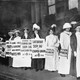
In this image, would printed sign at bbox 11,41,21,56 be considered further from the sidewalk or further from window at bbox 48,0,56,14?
window at bbox 48,0,56,14

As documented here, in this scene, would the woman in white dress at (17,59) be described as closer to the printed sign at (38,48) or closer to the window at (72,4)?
the printed sign at (38,48)

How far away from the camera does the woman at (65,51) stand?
4273 millimetres

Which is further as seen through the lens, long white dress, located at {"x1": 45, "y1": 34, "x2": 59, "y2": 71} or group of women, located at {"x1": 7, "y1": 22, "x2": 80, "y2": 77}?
long white dress, located at {"x1": 45, "y1": 34, "x2": 59, "y2": 71}

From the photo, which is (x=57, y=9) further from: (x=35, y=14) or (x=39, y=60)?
(x=39, y=60)

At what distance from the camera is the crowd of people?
4.18 meters

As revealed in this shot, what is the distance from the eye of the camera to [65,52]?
4305 mm

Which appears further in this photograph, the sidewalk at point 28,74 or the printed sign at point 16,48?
the printed sign at point 16,48

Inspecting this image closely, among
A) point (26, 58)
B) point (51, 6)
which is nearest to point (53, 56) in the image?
point (26, 58)

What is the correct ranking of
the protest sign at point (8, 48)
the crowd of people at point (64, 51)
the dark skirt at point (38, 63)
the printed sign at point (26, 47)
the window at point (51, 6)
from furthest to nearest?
1. the protest sign at point (8, 48)
2. the printed sign at point (26, 47)
3. the dark skirt at point (38, 63)
4. the window at point (51, 6)
5. the crowd of people at point (64, 51)

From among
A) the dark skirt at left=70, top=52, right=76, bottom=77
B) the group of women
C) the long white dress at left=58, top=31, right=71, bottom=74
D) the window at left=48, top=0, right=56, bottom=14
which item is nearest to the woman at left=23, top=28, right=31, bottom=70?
the group of women

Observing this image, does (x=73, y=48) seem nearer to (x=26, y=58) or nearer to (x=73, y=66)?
(x=73, y=66)

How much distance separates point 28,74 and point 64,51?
48.4 inches

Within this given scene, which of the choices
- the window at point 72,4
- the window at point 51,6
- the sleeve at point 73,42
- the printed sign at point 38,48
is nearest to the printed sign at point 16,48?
the printed sign at point 38,48

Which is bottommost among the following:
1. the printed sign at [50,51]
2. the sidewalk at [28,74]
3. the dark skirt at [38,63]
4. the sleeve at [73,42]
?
the sidewalk at [28,74]
